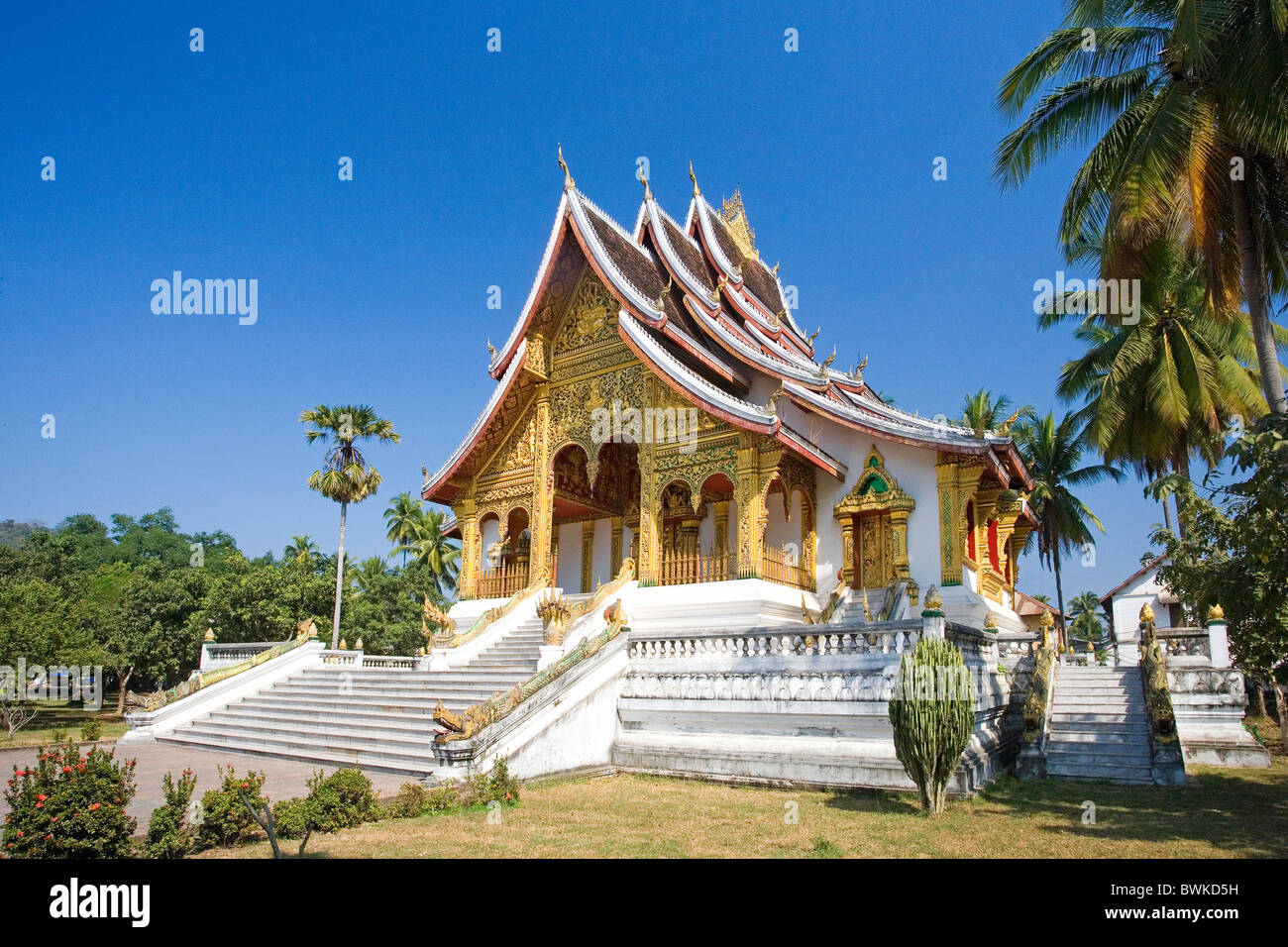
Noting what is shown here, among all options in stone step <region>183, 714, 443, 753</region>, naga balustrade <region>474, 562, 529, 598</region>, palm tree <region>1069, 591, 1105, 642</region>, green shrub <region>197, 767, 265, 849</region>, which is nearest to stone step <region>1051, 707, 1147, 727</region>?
stone step <region>183, 714, 443, 753</region>

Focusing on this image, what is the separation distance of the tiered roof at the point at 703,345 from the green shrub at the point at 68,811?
1073 cm

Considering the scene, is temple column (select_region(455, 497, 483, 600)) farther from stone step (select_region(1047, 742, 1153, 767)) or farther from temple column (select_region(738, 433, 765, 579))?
stone step (select_region(1047, 742, 1153, 767))

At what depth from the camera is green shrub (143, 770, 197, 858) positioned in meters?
5.89

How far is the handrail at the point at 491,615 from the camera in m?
15.2

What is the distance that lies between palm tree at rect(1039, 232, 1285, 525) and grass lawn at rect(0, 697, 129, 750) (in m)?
22.9

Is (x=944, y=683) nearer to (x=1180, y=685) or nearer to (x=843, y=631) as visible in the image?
(x=843, y=631)

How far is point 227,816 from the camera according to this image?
6.62 meters

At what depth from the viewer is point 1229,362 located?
67.2ft

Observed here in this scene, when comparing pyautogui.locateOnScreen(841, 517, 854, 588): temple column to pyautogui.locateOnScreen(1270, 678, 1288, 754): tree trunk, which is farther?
pyautogui.locateOnScreen(841, 517, 854, 588): temple column

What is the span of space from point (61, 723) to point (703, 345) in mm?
20454

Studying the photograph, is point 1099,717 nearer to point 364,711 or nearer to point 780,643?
point 780,643

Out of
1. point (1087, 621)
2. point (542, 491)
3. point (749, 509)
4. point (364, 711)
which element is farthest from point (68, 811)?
point (1087, 621)
